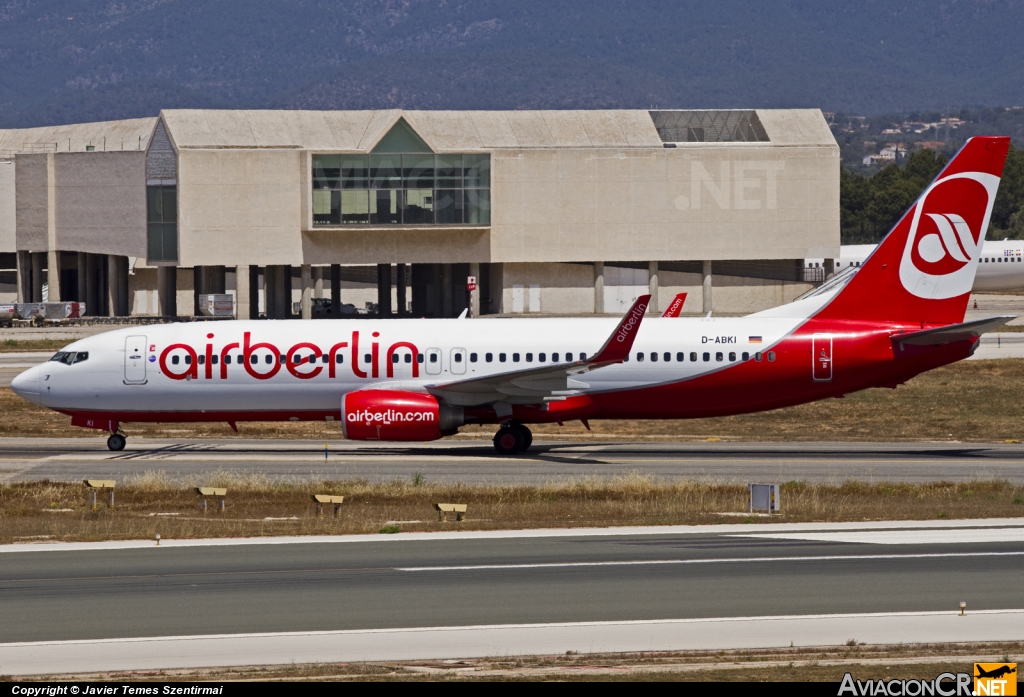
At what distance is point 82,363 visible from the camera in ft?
136

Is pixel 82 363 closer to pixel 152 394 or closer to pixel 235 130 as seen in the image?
pixel 152 394

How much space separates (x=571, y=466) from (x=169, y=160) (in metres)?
68.6

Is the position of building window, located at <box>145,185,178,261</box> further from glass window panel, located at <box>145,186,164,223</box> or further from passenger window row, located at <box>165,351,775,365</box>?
passenger window row, located at <box>165,351,775,365</box>

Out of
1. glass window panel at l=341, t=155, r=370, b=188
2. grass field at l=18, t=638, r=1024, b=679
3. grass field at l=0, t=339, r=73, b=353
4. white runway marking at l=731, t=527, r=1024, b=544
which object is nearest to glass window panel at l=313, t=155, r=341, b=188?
glass window panel at l=341, t=155, r=370, b=188

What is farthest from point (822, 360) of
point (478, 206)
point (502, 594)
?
point (478, 206)

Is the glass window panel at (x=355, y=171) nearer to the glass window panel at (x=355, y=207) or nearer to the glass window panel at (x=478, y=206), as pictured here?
the glass window panel at (x=355, y=207)

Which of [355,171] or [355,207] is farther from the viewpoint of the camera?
[355,207]

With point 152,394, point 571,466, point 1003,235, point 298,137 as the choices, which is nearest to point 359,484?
point 571,466

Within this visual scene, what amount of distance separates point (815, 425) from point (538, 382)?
47.5 ft

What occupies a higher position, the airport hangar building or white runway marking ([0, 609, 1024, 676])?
the airport hangar building

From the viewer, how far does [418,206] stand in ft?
332

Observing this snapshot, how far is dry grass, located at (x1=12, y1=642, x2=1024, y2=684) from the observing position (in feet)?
53.9

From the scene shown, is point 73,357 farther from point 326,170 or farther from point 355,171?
point 355,171

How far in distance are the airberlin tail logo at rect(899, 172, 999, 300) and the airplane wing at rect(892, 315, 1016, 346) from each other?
1642 mm
